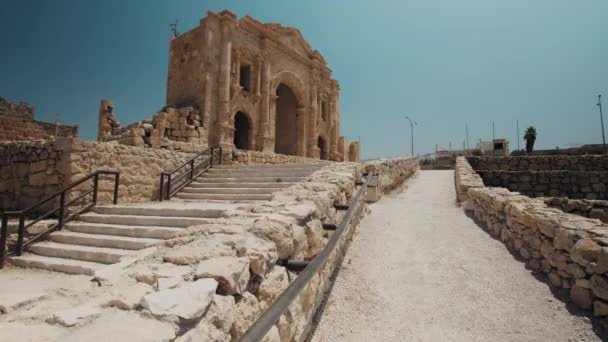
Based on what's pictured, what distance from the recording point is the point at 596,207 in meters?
7.09

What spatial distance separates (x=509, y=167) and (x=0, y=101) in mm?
27004

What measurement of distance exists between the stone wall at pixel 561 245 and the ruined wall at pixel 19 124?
1942 centimetres

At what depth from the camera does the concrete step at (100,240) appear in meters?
4.41

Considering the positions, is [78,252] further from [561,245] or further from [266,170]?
[561,245]

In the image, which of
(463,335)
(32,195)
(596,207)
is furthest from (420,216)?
(32,195)

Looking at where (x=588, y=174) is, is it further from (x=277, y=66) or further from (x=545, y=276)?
(x=277, y=66)

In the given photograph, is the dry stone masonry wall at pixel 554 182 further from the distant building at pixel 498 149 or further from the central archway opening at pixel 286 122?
the distant building at pixel 498 149

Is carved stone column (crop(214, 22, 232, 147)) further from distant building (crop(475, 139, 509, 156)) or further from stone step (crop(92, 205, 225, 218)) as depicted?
distant building (crop(475, 139, 509, 156))

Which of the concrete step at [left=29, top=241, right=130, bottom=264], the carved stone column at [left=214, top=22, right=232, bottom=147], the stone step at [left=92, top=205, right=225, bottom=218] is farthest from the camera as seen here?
the carved stone column at [left=214, top=22, right=232, bottom=147]

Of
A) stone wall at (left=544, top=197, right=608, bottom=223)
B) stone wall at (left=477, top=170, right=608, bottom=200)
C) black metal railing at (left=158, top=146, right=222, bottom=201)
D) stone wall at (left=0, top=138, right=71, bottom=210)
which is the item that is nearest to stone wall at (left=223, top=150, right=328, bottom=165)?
black metal railing at (left=158, top=146, right=222, bottom=201)

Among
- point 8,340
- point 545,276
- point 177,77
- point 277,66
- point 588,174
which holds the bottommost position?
point 545,276

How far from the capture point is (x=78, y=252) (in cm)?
445

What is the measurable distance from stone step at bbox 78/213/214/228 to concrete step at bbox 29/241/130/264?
2.24 feet

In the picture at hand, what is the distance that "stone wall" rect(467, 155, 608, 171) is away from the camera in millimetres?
17203
